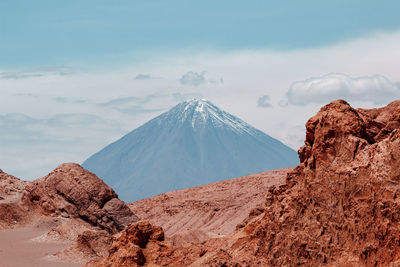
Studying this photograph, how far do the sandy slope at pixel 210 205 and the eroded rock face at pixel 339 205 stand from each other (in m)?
30.1

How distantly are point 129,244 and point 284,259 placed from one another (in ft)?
11.2

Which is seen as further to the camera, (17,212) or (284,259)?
(17,212)

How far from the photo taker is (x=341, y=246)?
33.1ft

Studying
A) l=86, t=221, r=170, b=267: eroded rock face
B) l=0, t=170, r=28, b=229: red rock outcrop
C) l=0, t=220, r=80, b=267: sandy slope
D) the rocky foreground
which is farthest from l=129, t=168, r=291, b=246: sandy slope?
the rocky foreground

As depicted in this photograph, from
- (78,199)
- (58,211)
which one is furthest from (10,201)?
(78,199)

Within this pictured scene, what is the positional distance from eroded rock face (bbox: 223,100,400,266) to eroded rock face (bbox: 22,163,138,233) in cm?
2086

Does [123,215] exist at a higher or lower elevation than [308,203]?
lower

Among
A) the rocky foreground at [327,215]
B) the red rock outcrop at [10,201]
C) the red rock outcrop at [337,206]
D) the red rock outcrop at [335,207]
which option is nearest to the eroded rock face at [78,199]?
the red rock outcrop at [10,201]

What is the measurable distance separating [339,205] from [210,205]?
133 ft

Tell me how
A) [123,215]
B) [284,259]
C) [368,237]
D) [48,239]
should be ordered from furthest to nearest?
[123,215], [48,239], [284,259], [368,237]

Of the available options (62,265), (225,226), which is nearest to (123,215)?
(62,265)

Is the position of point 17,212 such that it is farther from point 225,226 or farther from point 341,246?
point 341,246

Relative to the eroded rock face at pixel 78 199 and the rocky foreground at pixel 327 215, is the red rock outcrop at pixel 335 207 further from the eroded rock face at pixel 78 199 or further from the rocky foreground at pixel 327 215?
the eroded rock face at pixel 78 199

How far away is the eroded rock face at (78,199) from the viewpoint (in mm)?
31953
